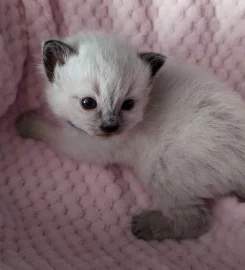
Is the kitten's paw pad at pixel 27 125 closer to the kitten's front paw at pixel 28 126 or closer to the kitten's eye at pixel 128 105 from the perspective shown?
the kitten's front paw at pixel 28 126

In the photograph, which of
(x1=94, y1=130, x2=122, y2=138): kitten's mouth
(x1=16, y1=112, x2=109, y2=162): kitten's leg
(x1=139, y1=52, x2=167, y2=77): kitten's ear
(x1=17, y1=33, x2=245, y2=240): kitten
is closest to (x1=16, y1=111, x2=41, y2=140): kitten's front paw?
(x1=16, y1=112, x2=109, y2=162): kitten's leg

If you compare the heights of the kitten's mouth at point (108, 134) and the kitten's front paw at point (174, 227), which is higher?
the kitten's mouth at point (108, 134)

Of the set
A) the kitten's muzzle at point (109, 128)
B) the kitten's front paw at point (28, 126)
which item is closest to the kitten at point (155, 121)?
the kitten's muzzle at point (109, 128)

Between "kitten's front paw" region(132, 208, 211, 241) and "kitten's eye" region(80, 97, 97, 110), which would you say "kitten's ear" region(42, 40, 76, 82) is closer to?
"kitten's eye" region(80, 97, 97, 110)

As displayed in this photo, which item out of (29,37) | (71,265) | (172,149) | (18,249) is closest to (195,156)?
(172,149)

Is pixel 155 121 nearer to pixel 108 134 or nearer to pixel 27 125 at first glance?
pixel 108 134

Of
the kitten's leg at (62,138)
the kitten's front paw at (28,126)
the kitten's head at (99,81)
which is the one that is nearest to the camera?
the kitten's head at (99,81)

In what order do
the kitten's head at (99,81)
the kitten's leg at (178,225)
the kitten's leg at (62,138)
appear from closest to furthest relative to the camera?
1. the kitten's head at (99,81)
2. the kitten's leg at (178,225)
3. the kitten's leg at (62,138)

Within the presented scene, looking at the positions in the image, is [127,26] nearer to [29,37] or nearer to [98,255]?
[29,37]
